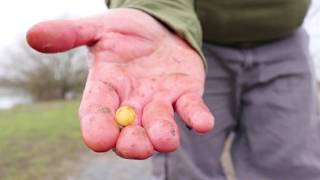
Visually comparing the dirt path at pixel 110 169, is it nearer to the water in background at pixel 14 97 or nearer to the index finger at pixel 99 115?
the index finger at pixel 99 115

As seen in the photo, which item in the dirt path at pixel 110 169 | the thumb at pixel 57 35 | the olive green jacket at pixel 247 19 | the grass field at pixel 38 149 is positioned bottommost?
the grass field at pixel 38 149

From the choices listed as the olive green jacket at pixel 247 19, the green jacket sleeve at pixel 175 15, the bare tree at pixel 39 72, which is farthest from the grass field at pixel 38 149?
the bare tree at pixel 39 72

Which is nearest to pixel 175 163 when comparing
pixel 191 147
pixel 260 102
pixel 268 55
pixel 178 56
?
pixel 191 147

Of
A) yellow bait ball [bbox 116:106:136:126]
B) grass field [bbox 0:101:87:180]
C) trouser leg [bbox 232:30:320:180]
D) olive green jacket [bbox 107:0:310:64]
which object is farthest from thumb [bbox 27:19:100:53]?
grass field [bbox 0:101:87:180]

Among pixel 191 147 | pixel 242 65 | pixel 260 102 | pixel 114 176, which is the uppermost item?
pixel 242 65

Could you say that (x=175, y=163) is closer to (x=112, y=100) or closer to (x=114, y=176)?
(x=112, y=100)

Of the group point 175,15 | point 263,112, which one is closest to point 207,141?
point 263,112
